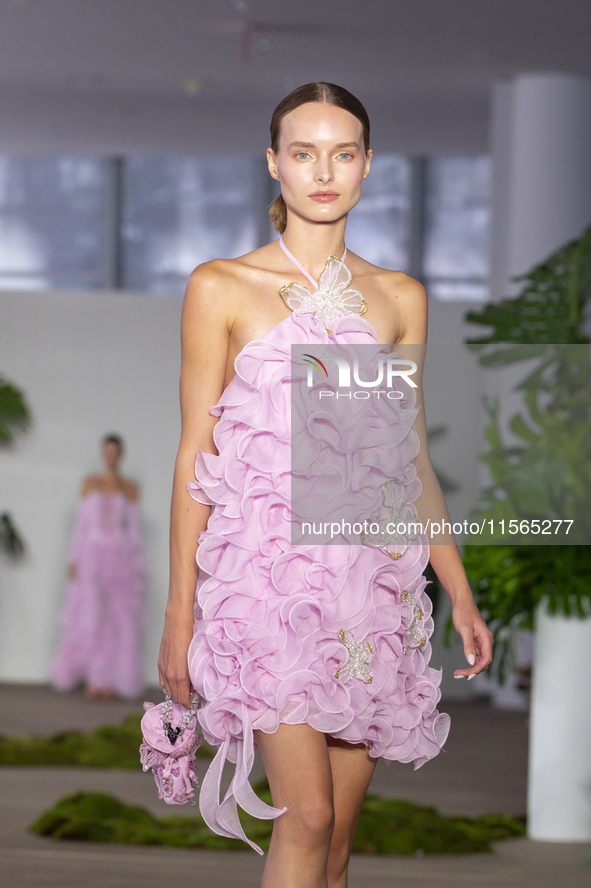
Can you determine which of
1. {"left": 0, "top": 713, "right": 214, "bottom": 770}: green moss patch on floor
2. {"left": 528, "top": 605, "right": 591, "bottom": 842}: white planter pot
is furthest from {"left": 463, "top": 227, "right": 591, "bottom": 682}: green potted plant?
{"left": 0, "top": 713, "right": 214, "bottom": 770}: green moss patch on floor

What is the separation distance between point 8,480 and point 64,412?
0.51 m

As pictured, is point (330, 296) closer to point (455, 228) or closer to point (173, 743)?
point (173, 743)

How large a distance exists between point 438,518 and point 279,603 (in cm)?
30

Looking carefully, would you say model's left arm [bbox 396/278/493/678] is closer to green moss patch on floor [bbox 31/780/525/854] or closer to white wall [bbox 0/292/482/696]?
green moss patch on floor [bbox 31/780/525/854]

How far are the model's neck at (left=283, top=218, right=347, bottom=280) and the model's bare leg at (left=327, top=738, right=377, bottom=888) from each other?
658mm

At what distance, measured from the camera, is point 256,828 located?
310 cm

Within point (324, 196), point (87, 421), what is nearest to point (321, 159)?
point (324, 196)

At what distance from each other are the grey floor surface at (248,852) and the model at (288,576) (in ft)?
5.01

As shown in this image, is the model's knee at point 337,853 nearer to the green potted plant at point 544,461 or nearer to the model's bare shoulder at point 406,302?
the model's bare shoulder at point 406,302

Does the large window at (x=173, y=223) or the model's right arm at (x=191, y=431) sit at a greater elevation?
the large window at (x=173, y=223)

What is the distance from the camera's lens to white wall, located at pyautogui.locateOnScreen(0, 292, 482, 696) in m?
6.03

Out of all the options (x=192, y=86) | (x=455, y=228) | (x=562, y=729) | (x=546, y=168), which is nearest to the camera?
(x=562, y=729)

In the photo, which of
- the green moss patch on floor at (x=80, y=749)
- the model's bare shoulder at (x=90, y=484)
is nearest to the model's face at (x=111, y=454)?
the model's bare shoulder at (x=90, y=484)

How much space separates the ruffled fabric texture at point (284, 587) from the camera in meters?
1.37
